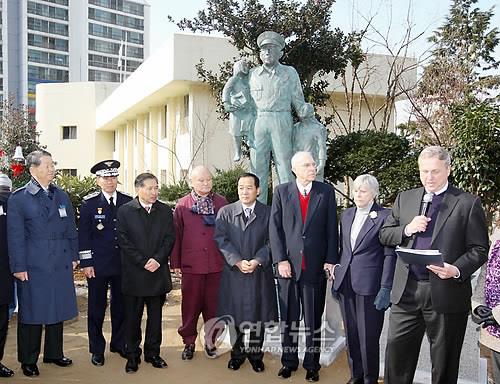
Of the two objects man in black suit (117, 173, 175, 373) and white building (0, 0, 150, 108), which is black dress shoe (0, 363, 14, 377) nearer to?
man in black suit (117, 173, 175, 373)

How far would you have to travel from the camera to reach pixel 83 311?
640cm

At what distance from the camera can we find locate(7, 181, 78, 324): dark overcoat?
153 inches

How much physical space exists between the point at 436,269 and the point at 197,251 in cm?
198

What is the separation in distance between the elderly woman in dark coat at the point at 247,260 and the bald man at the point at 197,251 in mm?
205

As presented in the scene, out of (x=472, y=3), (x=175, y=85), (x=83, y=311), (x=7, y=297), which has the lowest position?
(x=83, y=311)

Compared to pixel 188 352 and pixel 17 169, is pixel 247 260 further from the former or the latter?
pixel 17 169

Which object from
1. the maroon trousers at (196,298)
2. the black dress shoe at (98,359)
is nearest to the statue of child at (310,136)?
the maroon trousers at (196,298)

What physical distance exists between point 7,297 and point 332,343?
258 centimetres

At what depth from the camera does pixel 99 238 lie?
4344 millimetres

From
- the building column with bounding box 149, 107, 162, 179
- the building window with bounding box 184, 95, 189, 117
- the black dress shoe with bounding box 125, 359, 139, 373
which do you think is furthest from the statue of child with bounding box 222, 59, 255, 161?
the building column with bounding box 149, 107, 162, 179

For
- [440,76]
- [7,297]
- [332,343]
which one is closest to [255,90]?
[332,343]

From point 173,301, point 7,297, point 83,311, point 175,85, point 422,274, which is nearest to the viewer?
point 422,274

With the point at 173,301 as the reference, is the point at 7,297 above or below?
above

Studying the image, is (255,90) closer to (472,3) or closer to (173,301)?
(173,301)
